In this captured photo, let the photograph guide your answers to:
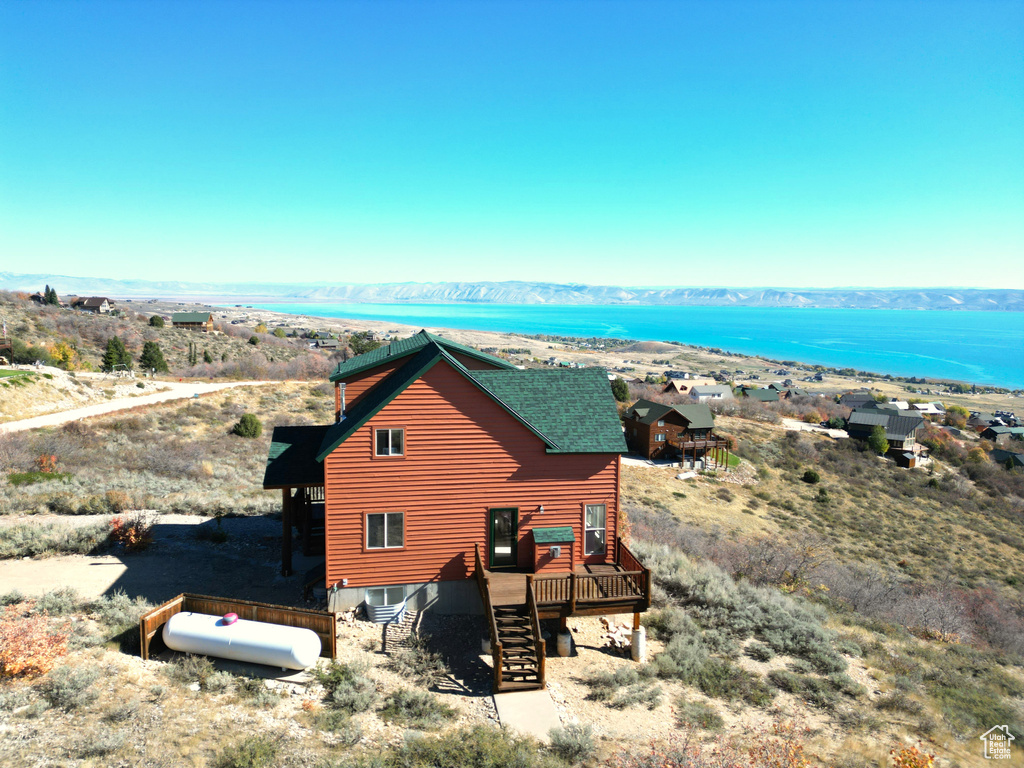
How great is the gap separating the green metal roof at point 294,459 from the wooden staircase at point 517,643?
609cm

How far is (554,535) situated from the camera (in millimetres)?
14711

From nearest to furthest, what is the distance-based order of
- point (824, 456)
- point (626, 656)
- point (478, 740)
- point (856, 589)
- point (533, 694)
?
point (478, 740), point (533, 694), point (626, 656), point (856, 589), point (824, 456)

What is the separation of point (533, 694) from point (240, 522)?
15.1 meters

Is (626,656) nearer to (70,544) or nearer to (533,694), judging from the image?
(533,694)

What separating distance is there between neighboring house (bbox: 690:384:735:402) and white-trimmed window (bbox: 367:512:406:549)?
5886 centimetres

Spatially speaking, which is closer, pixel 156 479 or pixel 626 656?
pixel 626 656

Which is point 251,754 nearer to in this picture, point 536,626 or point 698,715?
point 536,626

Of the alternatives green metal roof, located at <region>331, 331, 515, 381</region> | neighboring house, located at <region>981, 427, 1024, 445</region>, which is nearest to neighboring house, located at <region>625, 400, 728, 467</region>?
A: green metal roof, located at <region>331, 331, 515, 381</region>

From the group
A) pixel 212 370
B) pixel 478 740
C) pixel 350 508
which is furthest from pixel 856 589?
pixel 212 370

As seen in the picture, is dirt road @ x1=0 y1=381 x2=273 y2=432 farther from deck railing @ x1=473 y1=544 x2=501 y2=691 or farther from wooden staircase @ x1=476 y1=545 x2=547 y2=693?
wooden staircase @ x1=476 y1=545 x2=547 y2=693

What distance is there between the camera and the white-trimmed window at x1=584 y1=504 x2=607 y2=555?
15.3m

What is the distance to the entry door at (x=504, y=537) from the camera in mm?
14812

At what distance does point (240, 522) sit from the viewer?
2155 cm

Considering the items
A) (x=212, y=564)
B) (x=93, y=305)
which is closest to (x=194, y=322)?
(x=93, y=305)
